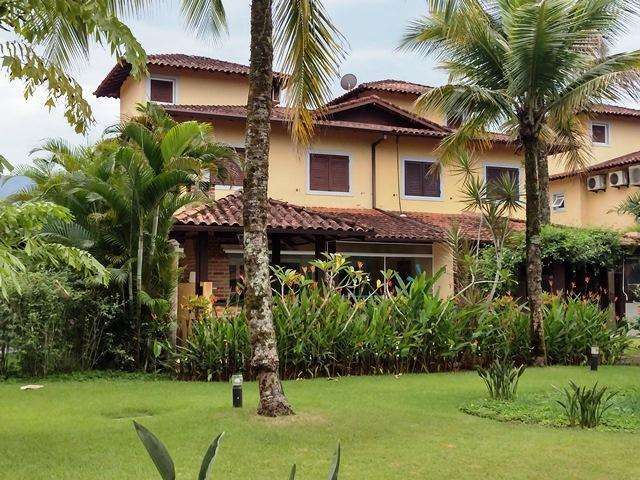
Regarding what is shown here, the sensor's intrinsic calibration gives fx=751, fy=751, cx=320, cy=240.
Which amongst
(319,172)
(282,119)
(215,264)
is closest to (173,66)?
(282,119)

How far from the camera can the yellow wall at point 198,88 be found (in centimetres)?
2281

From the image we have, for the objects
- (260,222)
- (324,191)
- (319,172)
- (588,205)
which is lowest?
(260,222)

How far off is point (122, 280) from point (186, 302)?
4.46 ft

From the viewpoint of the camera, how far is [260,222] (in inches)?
339

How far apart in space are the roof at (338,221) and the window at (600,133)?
11579mm

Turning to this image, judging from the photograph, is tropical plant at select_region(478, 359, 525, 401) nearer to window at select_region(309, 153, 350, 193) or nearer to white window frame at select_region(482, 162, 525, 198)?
window at select_region(309, 153, 350, 193)

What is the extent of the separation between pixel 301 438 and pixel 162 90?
17377 millimetres

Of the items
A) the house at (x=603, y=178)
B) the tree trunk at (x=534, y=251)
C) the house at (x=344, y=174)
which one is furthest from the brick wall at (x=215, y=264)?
the house at (x=603, y=178)

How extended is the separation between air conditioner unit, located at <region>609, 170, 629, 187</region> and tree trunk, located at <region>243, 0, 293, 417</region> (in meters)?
21.5

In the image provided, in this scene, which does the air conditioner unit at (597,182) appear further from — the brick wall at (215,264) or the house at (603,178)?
the brick wall at (215,264)

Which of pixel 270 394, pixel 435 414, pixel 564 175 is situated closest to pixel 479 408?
pixel 435 414

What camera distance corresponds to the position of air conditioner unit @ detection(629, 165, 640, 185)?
26.5 m

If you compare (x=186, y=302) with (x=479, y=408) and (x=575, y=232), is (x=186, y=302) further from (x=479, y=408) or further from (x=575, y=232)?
(x=575, y=232)

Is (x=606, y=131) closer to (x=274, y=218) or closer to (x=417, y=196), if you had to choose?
(x=417, y=196)
